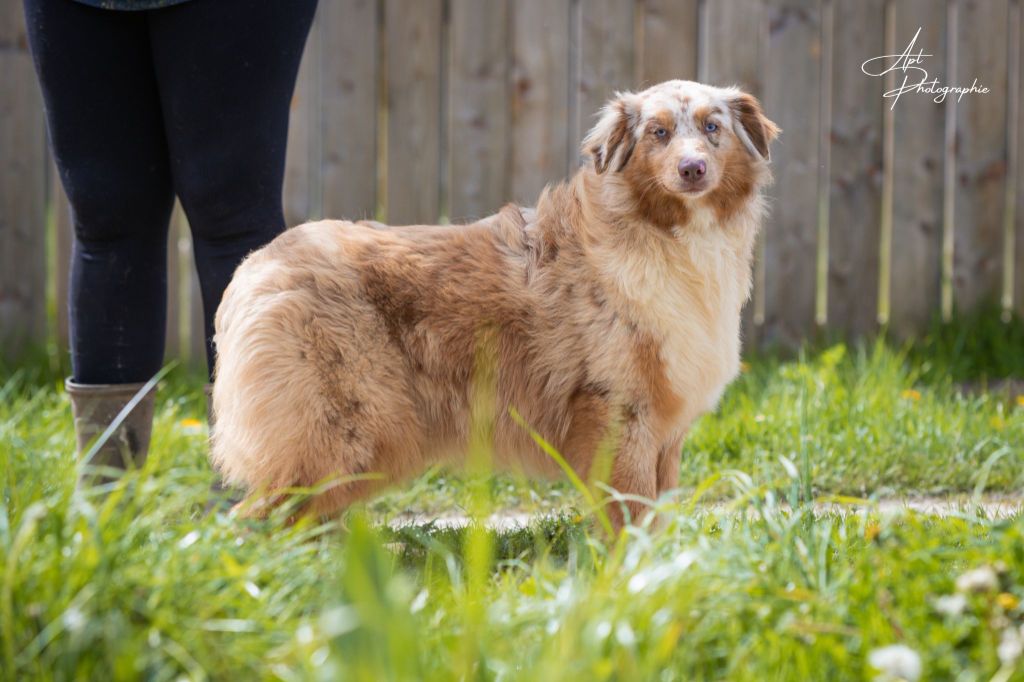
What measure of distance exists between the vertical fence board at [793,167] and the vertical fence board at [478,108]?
4.00 feet

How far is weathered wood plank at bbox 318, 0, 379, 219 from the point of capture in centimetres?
498

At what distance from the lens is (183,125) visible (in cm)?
296

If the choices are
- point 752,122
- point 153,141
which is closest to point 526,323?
point 752,122

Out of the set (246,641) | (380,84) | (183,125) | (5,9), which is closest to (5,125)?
(5,9)

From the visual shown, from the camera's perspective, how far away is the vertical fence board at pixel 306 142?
498cm

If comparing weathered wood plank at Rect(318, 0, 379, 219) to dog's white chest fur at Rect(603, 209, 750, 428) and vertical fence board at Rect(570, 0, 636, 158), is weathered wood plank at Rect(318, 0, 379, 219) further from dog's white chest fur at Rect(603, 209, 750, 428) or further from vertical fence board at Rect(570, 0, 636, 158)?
dog's white chest fur at Rect(603, 209, 750, 428)

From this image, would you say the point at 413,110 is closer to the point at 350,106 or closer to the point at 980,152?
the point at 350,106

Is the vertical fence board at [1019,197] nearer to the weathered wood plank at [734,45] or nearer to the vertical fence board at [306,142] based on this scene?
the weathered wood plank at [734,45]

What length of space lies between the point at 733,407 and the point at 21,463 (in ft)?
8.01

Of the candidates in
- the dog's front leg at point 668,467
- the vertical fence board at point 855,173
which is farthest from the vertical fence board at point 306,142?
the dog's front leg at point 668,467

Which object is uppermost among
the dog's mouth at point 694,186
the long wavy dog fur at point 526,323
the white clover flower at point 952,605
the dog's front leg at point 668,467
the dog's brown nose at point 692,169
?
the dog's brown nose at point 692,169

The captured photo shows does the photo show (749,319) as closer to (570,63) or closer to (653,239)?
(570,63)

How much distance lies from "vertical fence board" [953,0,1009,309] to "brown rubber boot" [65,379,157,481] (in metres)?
3.77

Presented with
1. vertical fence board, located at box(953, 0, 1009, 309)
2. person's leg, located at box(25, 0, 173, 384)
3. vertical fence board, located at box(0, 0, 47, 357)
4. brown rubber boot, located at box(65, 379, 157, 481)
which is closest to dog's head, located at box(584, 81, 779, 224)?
person's leg, located at box(25, 0, 173, 384)
